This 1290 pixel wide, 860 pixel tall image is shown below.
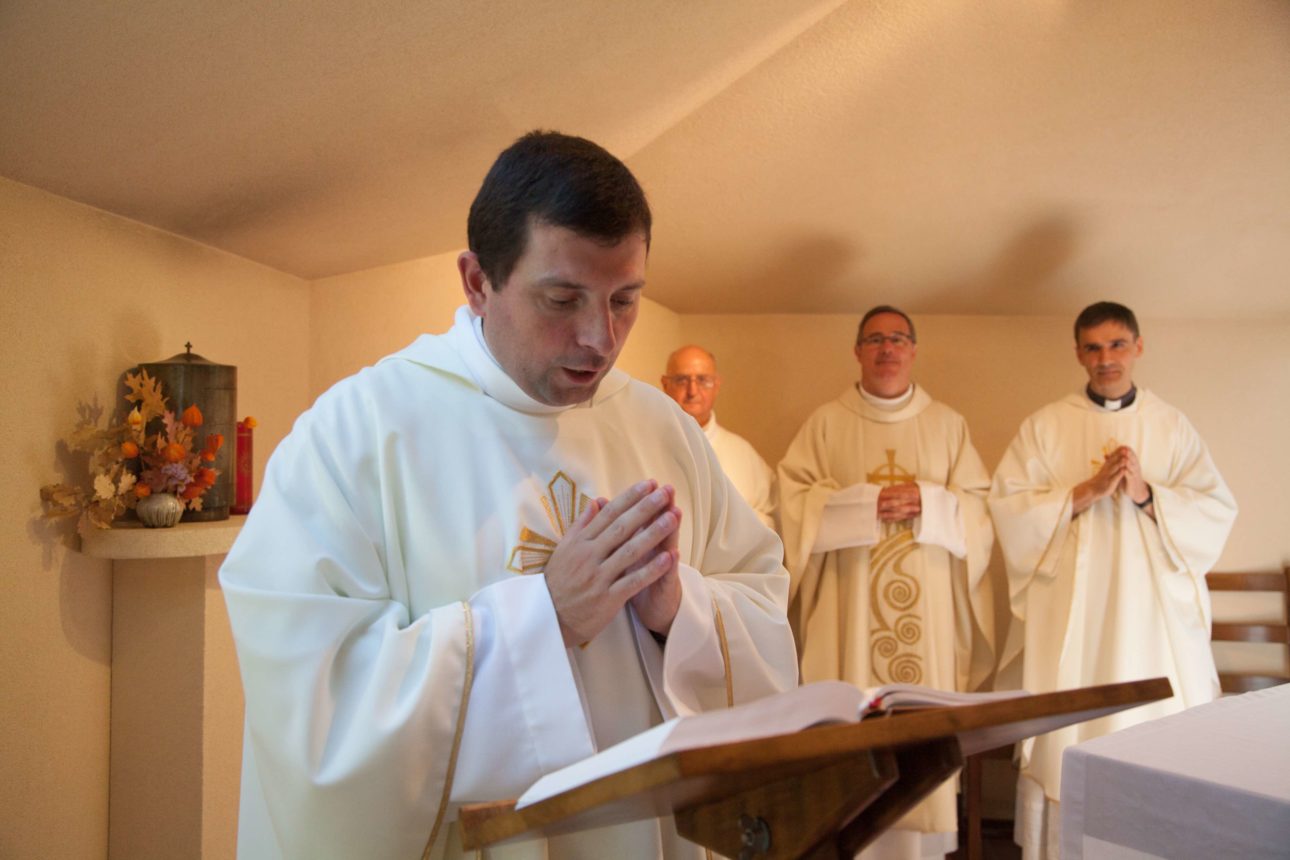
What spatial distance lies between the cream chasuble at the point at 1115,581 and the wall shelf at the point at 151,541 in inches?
142

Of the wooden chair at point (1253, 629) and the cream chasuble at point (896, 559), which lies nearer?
the cream chasuble at point (896, 559)

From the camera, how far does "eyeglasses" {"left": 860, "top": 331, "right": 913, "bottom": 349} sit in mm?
5297

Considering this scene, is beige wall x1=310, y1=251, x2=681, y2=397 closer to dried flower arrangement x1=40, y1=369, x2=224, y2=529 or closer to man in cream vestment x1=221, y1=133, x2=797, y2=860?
dried flower arrangement x1=40, y1=369, x2=224, y2=529

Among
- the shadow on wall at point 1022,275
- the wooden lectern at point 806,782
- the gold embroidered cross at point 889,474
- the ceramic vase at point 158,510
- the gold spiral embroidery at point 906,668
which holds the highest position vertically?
the shadow on wall at point 1022,275

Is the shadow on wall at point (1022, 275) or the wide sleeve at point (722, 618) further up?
the shadow on wall at point (1022, 275)

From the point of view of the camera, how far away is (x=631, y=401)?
218 centimetres

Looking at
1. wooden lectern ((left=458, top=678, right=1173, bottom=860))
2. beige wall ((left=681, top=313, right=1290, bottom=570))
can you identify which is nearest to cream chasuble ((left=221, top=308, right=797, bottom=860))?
wooden lectern ((left=458, top=678, right=1173, bottom=860))

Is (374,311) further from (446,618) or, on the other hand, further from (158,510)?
(446,618)

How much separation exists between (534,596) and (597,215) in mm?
604

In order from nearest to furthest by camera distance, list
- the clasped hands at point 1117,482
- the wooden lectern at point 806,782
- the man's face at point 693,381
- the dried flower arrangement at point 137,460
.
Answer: the wooden lectern at point 806,782, the dried flower arrangement at point 137,460, the clasped hands at point 1117,482, the man's face at point 693,381

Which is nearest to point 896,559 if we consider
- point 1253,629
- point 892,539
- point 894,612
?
point 892,539

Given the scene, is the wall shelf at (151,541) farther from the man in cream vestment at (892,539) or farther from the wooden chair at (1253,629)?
the wooden chair at (1253,629)

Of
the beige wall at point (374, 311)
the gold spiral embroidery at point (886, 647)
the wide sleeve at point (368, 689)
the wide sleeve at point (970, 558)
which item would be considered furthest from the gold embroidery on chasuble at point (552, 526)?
the gold spiral embroidery at point (886, 647)

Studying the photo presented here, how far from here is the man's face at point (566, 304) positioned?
1692 mm
